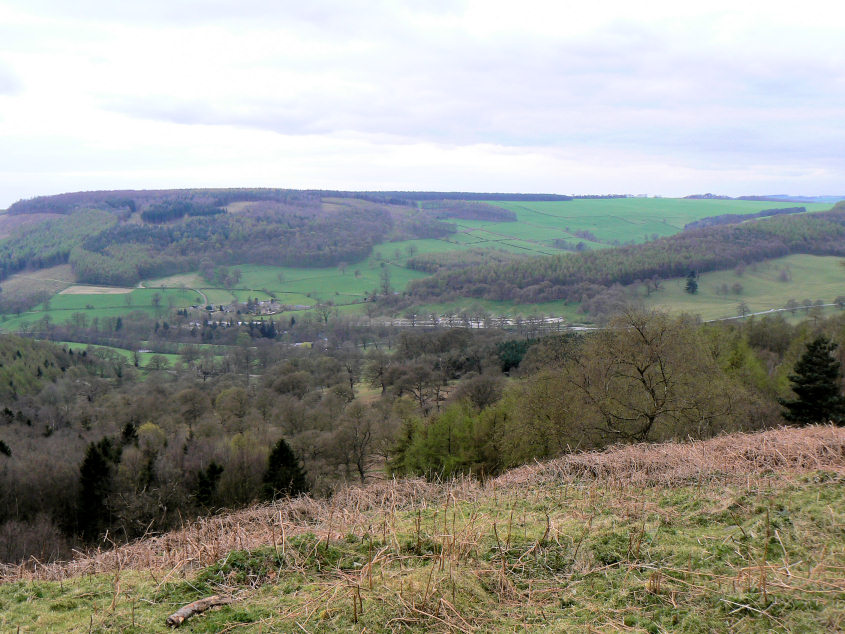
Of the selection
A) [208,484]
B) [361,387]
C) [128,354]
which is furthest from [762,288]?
[128,354]

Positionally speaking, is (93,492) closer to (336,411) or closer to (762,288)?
(336,411)

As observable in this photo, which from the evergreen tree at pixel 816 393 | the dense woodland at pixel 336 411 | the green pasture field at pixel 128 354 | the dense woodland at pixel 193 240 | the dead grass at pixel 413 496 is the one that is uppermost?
the dense woodland at pixel 193 240

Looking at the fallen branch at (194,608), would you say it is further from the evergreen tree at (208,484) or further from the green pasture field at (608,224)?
the green pasture field at (608,224)

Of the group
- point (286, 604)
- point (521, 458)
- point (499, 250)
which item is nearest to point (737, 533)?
point (286, 604)

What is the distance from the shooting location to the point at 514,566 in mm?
5121

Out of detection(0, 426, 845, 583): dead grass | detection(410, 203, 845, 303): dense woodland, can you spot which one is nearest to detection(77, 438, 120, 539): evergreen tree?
detection(0, 426, 845, 583): dead grass

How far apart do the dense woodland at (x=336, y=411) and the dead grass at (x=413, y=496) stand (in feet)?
1.84

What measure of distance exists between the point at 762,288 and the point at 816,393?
78.4 meters

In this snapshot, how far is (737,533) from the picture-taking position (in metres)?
5.51

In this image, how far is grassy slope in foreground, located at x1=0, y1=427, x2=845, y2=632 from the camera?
13.8 ft

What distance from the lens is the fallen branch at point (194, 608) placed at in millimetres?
4480

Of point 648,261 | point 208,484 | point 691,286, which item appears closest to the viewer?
point 208,484

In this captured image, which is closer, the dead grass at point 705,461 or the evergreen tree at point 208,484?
the dead grass at point 705,461

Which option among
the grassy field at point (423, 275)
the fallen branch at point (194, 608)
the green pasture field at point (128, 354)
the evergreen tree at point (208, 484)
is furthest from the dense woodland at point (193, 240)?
the fallen branch at point (194, 608)
